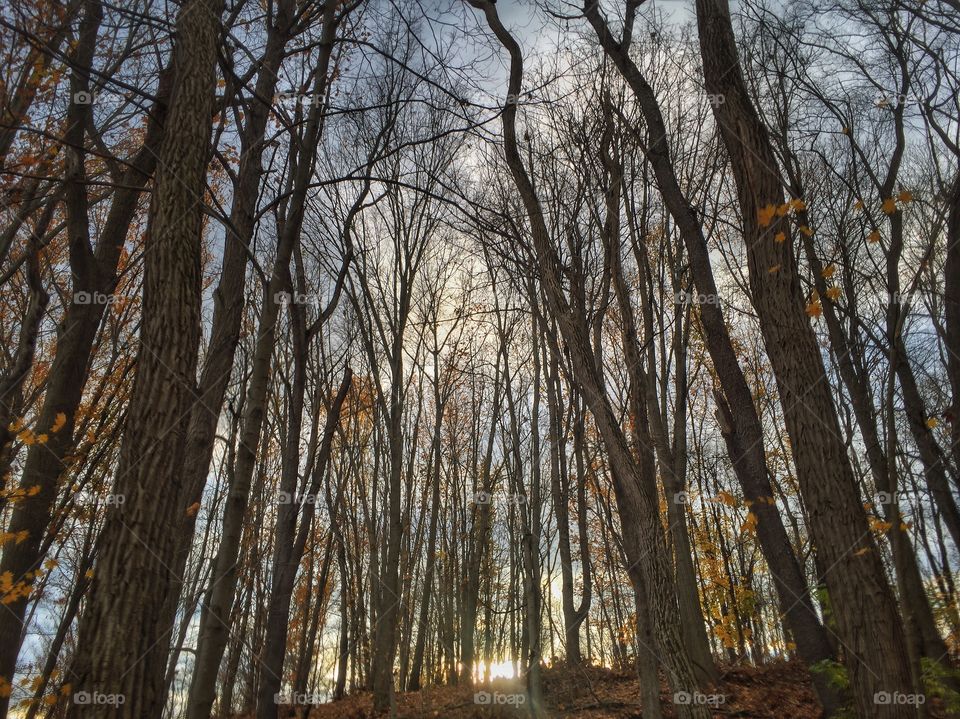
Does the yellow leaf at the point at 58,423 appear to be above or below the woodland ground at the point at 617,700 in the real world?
above

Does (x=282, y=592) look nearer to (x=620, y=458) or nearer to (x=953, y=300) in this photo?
(x=620, y=458)

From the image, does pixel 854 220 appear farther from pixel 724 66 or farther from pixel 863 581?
pixel 863 581

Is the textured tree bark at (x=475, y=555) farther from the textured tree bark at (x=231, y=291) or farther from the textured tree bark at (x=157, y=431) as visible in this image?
the textured tree bark at (x=157, y=431)

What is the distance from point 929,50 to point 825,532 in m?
7.21

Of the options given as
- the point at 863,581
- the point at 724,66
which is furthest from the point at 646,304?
the point at 863,581

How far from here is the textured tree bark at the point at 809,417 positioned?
3.48 m

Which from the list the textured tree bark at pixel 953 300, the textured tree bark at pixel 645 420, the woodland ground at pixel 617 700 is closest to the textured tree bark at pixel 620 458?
the textured tree bark at pixel 645 420

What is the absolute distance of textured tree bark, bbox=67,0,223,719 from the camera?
2.36 metres

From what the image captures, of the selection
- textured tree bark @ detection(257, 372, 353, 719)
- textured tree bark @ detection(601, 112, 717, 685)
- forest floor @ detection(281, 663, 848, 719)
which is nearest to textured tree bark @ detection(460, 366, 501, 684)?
forest floor @ detection(281, 663, 848, 719)

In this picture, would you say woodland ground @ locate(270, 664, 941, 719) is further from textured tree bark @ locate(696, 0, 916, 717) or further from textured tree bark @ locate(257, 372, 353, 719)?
textured tree bark @ locate(257, 372, 353, 719)

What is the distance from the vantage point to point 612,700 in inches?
296

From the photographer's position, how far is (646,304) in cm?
732

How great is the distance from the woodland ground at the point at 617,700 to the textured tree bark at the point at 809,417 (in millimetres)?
3602

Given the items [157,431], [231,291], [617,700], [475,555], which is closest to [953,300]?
[617,700]
